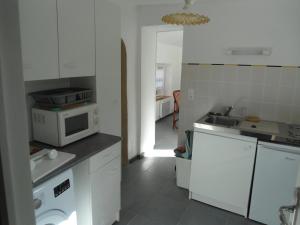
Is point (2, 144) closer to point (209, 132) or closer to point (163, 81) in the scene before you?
point (209, 132)

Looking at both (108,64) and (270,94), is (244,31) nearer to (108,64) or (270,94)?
(270,94)

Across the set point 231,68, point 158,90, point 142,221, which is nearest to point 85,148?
point 142,221

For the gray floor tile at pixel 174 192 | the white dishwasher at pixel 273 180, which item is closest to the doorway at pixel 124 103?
the gray floor tile at pixel 174 192

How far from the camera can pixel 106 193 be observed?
6.50 feet

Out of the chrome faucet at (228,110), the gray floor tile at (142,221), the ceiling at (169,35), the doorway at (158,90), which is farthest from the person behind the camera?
the ceiling at (169,35)

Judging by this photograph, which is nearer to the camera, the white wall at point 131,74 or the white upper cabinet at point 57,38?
the white upper cabinet at point 57,38

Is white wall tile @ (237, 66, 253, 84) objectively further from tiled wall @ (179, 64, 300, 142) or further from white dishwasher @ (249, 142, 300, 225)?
white dishwasher @ (249, 142, 300, 225)

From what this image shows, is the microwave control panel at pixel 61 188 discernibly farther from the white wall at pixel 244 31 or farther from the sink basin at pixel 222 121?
the white wall at pixel 244 31

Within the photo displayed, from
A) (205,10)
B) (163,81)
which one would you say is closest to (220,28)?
(205,10)

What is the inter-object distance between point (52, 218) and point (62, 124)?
69 centimetres

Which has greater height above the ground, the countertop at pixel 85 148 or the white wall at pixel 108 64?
the white wall at pixel 108 64

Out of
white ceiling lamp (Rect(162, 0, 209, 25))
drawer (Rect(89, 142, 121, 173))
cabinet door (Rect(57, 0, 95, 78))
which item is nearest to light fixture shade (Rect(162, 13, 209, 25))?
white ceiling lamp (Rect(162, 0, 209, 25))

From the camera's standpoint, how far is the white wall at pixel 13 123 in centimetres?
43

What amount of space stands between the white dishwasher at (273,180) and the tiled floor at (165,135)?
6.61 feet
